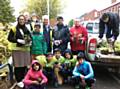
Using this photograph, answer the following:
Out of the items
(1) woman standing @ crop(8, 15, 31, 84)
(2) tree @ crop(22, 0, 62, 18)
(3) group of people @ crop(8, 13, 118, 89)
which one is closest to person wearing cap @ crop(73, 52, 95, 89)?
(3) group of people @ crop(8, 13, 118, 89)

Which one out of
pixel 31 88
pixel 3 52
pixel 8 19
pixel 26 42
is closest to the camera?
pixel 31 88

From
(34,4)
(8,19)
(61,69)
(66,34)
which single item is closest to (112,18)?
(66,34)

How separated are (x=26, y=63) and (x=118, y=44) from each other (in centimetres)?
345

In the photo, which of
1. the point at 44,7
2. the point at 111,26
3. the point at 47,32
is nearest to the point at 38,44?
the point at 47,32

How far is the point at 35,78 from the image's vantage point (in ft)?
30.8

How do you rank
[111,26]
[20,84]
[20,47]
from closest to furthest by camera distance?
[20,84]
[20,47]
[111,26]

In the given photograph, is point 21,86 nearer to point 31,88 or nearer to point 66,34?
point 31,88

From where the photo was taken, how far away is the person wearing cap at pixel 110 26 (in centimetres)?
1230

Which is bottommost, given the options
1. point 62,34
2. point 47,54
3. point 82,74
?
point 82,74

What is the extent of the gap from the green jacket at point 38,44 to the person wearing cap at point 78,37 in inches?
45.2

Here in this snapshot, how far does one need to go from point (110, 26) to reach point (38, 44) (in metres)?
2.96

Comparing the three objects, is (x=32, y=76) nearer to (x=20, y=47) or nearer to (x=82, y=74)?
(x=20, y=47)

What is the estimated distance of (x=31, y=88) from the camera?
9234 millimetres

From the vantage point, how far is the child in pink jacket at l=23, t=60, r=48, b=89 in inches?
364
